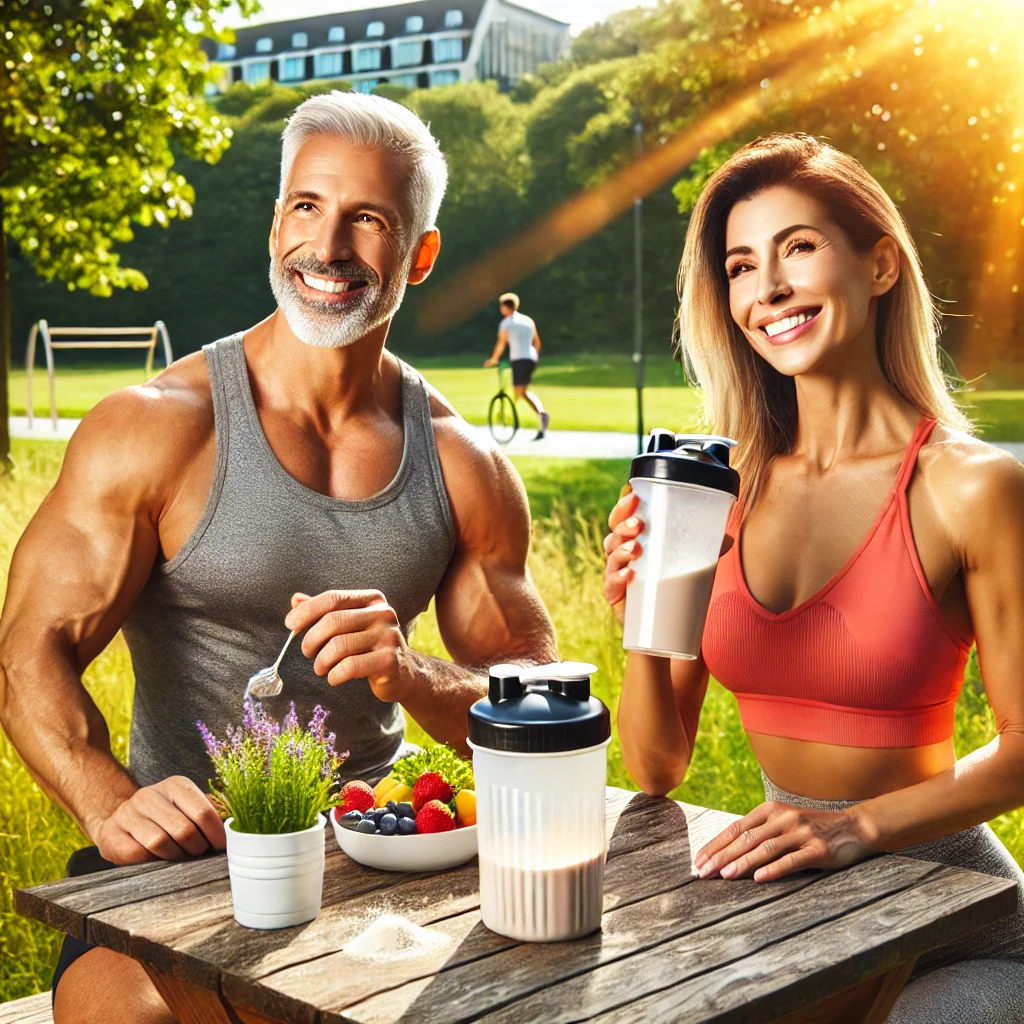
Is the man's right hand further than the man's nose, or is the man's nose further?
the man's nose

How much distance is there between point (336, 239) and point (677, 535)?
3.85ft

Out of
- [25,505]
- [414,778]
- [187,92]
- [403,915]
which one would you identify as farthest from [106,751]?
[187,92]

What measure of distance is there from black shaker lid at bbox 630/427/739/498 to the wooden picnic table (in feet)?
1.76

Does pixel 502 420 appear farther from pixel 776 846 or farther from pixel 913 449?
pixel 776 846

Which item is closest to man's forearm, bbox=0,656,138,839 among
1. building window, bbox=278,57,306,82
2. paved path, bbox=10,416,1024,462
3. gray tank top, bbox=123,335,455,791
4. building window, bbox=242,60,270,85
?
gray tank top, bbox=123,335,455,791

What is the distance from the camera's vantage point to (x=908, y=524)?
7.33 ft

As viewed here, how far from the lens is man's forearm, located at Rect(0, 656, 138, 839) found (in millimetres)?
2240

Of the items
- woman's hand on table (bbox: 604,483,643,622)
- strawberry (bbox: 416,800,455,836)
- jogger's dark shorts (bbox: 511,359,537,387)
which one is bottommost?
jogger's dark shorts (bbox: 511,359,537,387)

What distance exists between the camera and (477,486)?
2.79 meters

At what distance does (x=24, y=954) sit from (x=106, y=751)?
163 centimetres

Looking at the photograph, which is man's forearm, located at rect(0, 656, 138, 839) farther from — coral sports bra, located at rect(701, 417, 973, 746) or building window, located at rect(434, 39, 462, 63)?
building window, located at rect(434, 39, 462, 63)

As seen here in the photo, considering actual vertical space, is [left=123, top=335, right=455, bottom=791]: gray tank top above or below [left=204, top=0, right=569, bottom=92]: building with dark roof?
below

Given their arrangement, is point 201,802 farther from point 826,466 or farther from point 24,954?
point 24,954

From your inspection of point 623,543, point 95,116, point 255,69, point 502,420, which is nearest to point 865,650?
point 623,543
